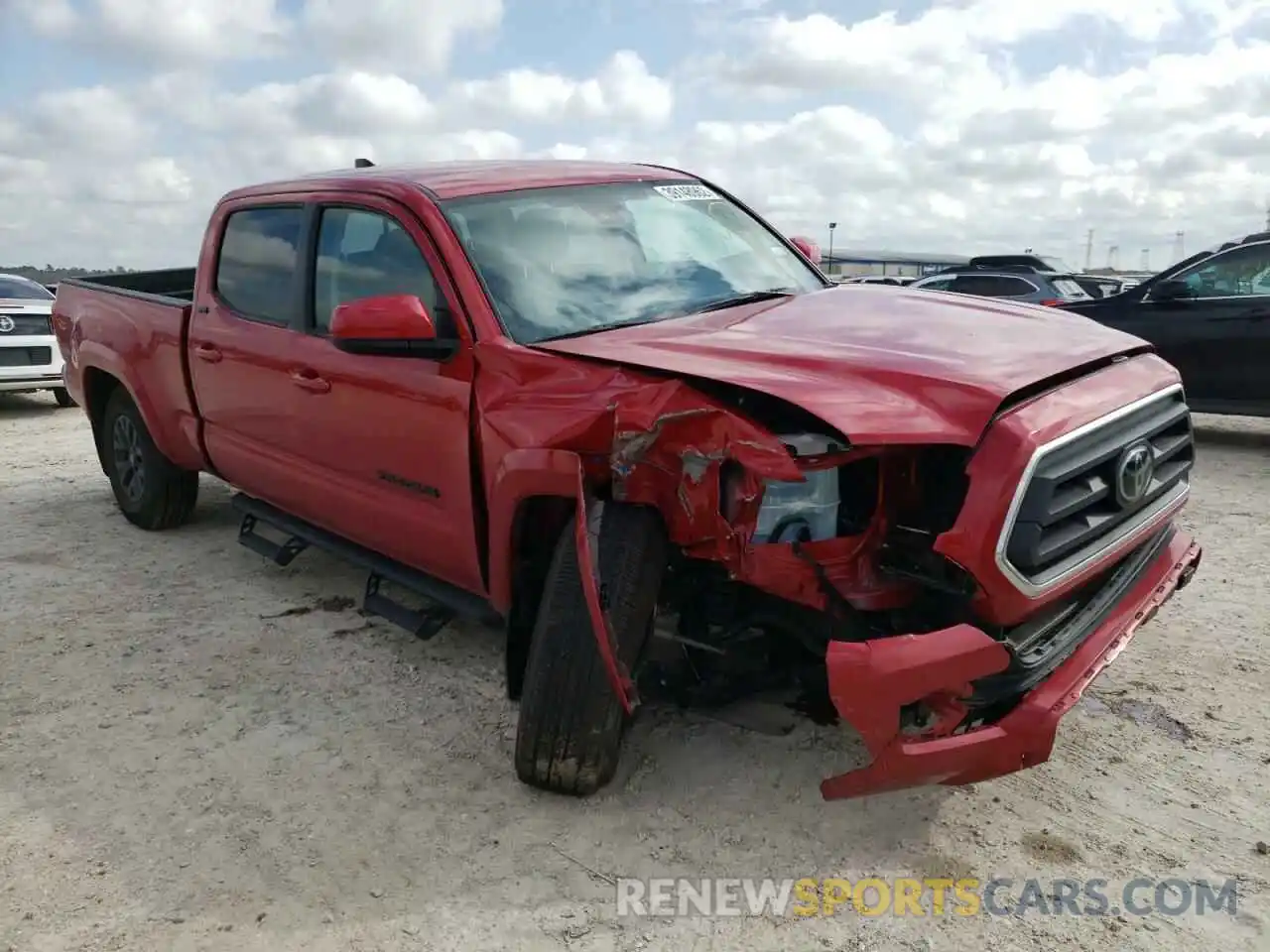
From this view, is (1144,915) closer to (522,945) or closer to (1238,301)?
(522,945)

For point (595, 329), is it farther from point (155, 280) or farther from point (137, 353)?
point (155, 280)

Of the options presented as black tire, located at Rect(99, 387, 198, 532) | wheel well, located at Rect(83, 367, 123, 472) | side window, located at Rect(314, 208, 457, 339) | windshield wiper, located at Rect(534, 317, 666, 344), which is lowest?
black tire, located at Rect(99, 387, 198, 532)

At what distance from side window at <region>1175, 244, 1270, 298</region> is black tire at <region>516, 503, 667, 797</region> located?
689cm

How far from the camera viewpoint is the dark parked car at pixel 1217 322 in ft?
24.9

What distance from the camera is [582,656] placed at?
110 inches

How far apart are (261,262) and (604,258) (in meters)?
1.81

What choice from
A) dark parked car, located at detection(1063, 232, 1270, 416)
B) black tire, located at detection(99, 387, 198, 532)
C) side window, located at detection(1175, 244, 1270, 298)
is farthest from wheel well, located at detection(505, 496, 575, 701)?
side window, located at detection(1175, 244, 1270, 298)

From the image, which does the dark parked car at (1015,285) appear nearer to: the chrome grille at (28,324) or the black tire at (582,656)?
the chrome grille at (28,324)

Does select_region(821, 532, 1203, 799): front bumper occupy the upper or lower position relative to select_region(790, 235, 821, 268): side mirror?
lower

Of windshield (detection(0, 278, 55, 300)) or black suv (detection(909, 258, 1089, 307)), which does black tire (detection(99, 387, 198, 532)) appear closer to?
windshield (detection(0, 278, 55, 300))

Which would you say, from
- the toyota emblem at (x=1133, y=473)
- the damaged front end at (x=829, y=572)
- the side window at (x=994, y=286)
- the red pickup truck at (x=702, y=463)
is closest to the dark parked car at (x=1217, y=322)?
the side window at (x=994, y=286)

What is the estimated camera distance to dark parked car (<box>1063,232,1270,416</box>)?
7.59 metres

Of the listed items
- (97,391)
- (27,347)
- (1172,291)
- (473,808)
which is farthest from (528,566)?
(27,347)

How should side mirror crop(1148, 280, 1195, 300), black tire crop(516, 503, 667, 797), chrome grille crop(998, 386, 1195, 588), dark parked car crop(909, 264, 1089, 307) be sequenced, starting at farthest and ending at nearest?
dark parked car crop(909, 264, 1089, 307), side mirror crop(1148, 280, 1195, 300), black tire crop(516, 503, 667, 797), chrome grille crop(998, 386, 1195, 588)
